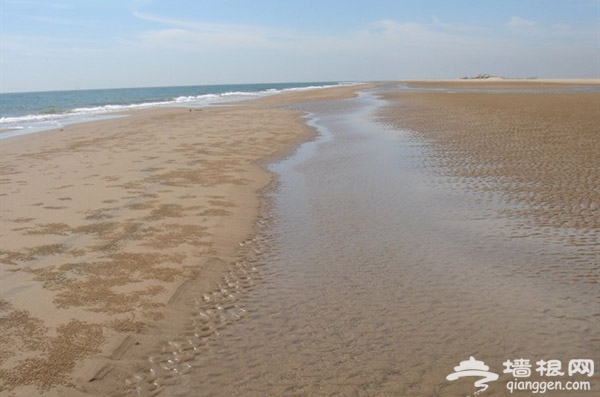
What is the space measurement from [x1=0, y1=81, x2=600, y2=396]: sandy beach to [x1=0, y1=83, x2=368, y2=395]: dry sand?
24mm

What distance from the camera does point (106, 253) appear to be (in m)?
6.64

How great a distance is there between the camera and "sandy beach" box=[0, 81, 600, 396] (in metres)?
3.99

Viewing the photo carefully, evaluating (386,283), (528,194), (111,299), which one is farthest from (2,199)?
(528,194)

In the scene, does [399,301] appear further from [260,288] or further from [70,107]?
[70,107]

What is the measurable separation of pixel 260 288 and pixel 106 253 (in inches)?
95.7

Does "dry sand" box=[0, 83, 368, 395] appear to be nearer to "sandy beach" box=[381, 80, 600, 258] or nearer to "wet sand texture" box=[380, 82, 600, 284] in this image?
"wet sand texture" box=[380, 82, 600, 284]

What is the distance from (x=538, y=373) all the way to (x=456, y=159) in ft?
30.8

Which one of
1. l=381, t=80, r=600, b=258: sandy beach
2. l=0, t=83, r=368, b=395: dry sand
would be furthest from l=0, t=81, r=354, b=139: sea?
l=381, t=80, r=600, b=258: sandy beach

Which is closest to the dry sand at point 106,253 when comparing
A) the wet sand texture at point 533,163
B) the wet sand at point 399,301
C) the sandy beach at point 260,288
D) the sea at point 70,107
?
the sandy beach at point 260,288

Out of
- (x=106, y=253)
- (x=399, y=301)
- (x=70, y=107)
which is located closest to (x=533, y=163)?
(x=399, y=301)

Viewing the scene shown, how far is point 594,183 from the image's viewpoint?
9531mm

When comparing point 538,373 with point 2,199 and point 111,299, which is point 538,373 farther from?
point 2,199

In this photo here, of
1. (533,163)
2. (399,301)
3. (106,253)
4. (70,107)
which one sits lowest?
(399,301)

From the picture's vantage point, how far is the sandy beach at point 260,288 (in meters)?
3.99
